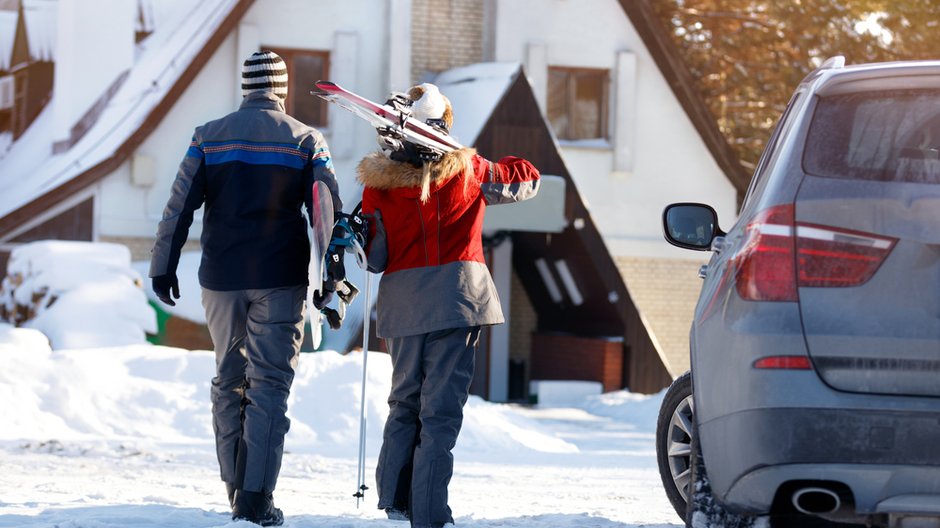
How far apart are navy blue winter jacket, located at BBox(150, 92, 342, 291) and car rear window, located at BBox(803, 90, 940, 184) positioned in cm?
275

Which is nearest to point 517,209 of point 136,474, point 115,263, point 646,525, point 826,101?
point 115,263

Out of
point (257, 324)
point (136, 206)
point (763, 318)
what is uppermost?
point (763, 318)

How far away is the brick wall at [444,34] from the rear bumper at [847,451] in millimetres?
19241

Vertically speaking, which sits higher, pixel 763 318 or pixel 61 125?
pixel 763 318

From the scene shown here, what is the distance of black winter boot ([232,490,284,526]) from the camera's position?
6668 millimetres

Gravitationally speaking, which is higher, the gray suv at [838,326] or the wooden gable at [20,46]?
the gray suv at [838,326]

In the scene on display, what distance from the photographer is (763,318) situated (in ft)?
14.0

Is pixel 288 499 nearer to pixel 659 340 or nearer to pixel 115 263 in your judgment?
pixel 115 263

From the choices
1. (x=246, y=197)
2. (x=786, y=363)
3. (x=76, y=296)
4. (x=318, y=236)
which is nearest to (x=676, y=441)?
(x=318, y=236)

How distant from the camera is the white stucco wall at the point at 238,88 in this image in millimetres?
21188

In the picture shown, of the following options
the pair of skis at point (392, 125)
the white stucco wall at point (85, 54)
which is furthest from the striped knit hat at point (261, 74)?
the white stucco wall at point (85, 54)

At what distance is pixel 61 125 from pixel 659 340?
931 centimetres

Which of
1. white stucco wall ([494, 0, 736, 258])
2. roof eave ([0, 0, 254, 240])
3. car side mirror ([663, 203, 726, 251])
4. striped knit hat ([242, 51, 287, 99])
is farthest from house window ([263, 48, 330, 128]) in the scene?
car side mirror ([663, 203, 726, 251])

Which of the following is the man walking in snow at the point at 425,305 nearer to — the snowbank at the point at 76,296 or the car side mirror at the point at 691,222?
the car side mirror at the point at 691,222
